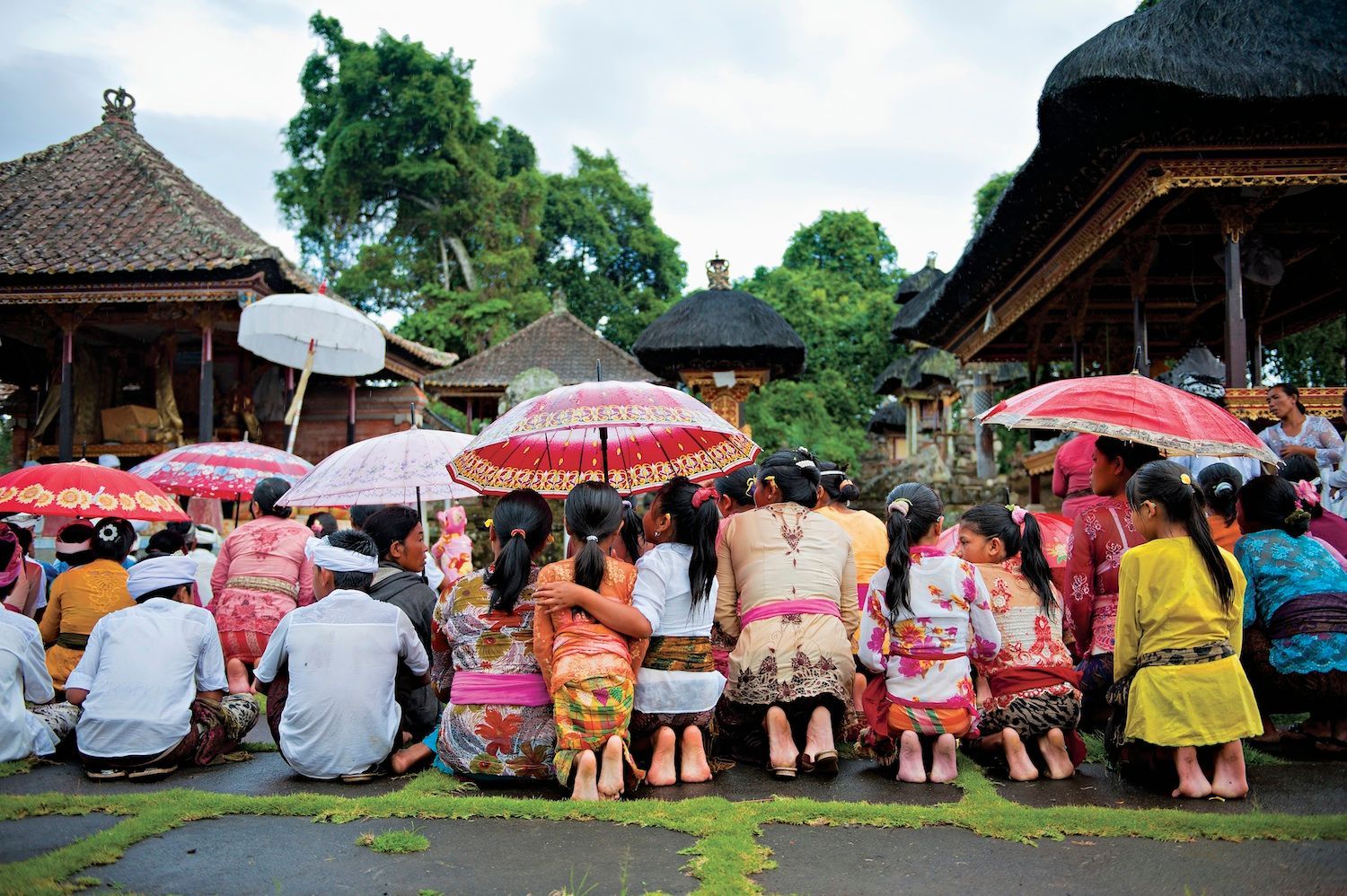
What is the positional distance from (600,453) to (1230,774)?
3229 millimetres

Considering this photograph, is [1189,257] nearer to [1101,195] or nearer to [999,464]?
[1101,195]

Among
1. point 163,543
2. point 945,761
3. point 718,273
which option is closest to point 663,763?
point 945,761

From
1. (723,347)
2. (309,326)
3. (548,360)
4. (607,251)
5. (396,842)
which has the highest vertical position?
(607,251)

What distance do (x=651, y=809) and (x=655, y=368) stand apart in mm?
11660

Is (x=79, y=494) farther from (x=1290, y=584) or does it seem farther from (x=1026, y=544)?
(x=1290, y=584)

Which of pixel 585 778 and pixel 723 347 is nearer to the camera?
pixel 585 778

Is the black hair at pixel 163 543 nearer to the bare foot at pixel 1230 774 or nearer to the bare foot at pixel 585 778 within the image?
the bare foot at pixel 585 778

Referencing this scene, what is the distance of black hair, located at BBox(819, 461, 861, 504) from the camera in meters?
5.10

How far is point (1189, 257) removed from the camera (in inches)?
493

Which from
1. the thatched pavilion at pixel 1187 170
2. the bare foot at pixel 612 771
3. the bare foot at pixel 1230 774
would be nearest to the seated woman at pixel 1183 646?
the bare foot at pixel 1230 774

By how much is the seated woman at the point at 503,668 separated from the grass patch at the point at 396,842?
0.72m

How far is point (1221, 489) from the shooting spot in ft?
14.3

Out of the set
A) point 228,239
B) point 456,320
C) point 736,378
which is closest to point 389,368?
point 228,239

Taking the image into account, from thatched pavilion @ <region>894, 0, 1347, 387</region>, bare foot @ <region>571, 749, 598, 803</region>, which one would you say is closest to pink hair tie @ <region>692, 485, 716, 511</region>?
bare foot @ <region>571, 749, 598, 803</region>
